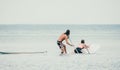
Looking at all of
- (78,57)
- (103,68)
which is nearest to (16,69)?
(103,68)

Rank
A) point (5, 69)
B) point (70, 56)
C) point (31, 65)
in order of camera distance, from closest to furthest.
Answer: point (5, 69) → point (31, 65) → point (70, 56)

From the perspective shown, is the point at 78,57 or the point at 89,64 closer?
the point at 89,64

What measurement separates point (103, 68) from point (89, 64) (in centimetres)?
173

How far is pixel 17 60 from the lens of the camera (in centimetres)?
2558

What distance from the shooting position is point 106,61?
25.0 meters

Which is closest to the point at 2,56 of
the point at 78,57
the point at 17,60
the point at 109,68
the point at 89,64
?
the point at 17,60

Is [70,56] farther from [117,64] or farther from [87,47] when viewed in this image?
[117,64]

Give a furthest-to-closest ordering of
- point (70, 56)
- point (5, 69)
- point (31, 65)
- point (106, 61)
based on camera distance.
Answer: point (70, 56)
point (106, 61)
point (31, 65)
point (5, 69)

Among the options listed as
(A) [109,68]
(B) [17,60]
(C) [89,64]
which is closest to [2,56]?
(B) [17,60]

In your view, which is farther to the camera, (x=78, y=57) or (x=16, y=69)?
(x=78, y=57)

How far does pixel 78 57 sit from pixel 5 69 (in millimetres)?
5722

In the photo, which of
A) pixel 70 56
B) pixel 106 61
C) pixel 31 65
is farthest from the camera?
pixel 70 56

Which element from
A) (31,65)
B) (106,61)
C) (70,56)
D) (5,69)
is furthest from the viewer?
(70,56)

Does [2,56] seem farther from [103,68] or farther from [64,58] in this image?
[103,68]
